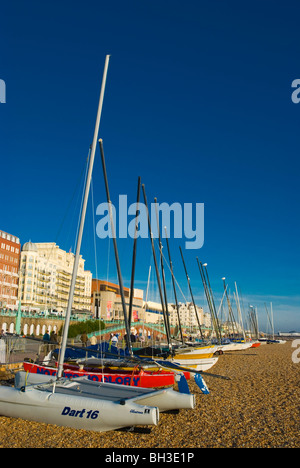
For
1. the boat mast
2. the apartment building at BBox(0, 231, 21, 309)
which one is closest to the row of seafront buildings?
the apartment building at BBox(0, 231, 21, 309)

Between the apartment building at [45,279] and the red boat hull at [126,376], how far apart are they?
8774cm

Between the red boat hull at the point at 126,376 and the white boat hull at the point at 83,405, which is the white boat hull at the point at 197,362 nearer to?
the red boat hull at the point at 126,376

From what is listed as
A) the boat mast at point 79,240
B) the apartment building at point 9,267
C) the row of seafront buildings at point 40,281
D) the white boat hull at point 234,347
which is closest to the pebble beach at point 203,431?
the boat mast at point 79,240

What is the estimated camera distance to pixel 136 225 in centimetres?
2486

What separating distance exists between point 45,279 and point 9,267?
16170mm

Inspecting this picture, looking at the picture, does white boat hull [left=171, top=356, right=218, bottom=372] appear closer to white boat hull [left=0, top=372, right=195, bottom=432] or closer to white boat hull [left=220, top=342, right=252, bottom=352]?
white boat hull [left=0, top=372, right=195, bottom=432]

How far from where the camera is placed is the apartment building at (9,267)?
99.8 m

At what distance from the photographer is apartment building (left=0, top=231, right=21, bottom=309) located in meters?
99.8

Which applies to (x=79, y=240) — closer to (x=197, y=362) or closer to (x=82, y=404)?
(x=82, y=404)

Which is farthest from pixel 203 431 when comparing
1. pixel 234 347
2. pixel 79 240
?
pixel 234 347
